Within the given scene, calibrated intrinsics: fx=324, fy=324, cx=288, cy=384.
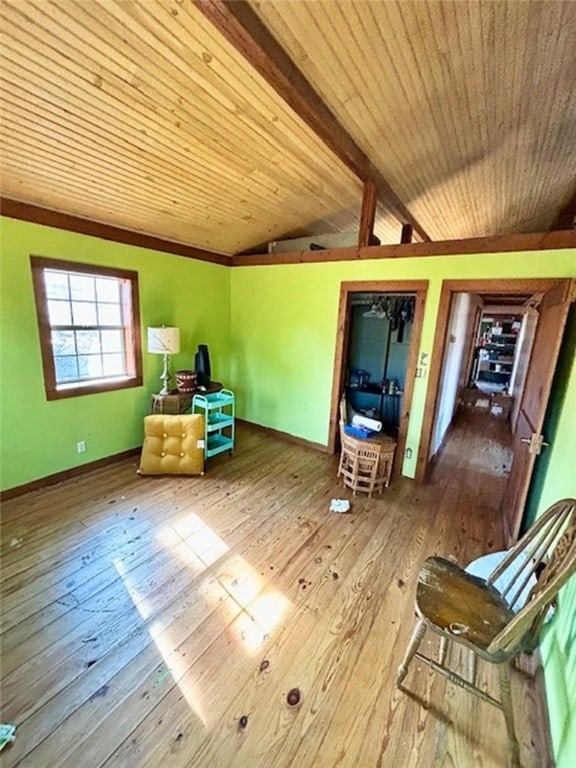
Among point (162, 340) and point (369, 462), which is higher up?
point (162, 340)

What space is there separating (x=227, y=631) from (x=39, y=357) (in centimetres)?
268

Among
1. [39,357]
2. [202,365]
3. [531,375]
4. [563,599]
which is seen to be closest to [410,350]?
[531,375]

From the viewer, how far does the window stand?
114 inches

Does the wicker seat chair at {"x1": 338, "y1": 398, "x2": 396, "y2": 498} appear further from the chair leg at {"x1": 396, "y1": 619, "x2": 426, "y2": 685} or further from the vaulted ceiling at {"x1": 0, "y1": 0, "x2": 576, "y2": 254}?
the vaulted ceiling at {"x1": 0, "y1": 0, "x2": 576, "y2": 254}

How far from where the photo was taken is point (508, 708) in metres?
1.28

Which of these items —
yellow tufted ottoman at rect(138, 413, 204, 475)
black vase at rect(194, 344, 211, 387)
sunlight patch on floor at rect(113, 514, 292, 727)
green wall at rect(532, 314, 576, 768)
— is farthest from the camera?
black vase at rect(194, 344, 211, 387)

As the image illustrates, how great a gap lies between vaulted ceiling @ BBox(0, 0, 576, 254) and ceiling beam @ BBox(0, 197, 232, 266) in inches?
2.6

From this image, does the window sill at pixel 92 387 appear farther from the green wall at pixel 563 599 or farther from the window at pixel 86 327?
the green wall at pixel 563 599

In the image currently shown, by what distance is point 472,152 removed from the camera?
285cm

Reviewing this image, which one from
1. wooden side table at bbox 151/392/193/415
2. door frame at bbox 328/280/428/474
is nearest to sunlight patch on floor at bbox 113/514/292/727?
wooden side table at bbox 151/392/193/415

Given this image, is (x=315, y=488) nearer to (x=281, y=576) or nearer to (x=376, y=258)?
(x=281, y=576)

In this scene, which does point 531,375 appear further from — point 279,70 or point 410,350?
point 279,70

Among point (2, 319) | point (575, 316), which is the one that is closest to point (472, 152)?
point (575, 316)

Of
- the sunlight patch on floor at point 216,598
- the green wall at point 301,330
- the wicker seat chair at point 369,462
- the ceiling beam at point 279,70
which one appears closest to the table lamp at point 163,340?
the green wall at point 301,330
